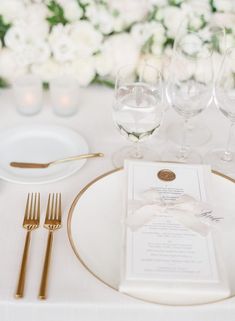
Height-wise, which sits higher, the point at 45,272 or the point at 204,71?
the point at 204,71

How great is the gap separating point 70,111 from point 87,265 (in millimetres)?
555

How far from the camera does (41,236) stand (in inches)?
33.9

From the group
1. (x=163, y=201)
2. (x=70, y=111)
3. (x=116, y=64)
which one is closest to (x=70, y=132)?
(x=70, y=111)

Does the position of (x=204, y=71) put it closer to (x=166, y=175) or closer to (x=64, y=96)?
(x=166, y=175)

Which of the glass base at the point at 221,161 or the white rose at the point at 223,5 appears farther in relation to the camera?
the white rose at the point at 223,5

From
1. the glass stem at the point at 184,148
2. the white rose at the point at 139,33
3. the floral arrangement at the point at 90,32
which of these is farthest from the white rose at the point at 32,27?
the glass stem at the point at 184,148

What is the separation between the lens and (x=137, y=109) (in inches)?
41.4

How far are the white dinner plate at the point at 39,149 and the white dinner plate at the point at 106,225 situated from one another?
0.11m

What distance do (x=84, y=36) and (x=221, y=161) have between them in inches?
20.9

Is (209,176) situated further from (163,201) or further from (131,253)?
(131,253)

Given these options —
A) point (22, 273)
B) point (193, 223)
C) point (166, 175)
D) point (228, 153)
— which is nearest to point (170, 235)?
point (193, 223)

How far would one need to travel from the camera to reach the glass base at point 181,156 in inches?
Answer: 43.2

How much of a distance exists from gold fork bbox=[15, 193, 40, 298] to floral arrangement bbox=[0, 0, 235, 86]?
49 cm

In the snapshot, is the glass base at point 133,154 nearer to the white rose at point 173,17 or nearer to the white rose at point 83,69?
the white rose at point 83,69
